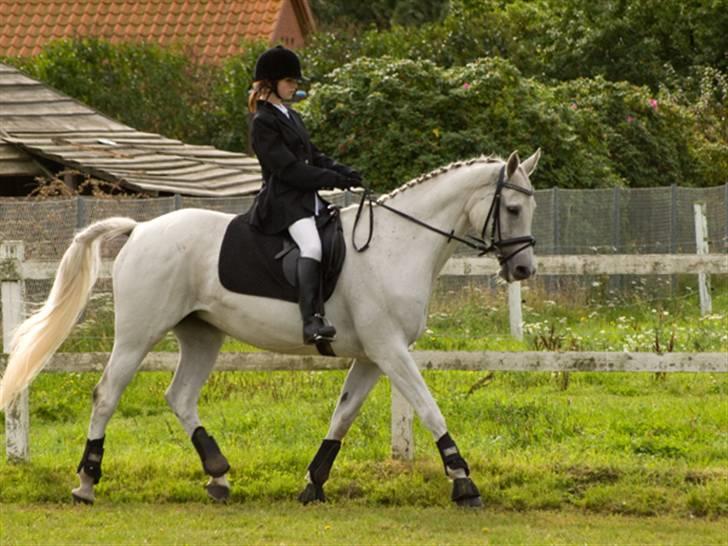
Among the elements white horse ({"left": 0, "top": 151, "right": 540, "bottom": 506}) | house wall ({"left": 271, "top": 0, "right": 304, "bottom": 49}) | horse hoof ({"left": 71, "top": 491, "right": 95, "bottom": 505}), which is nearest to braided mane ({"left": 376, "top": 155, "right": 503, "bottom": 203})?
white horse ({"left": 0, "top": 151, "right": 540, "bottom": 506})

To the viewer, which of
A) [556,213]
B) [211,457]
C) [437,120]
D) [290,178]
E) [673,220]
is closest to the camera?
[290,178]

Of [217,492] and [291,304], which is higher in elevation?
[291,304]

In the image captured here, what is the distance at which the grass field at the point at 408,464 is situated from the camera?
30.3ft

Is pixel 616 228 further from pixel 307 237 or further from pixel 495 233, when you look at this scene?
pixel 307 237

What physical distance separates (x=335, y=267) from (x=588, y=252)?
12527 millimetres

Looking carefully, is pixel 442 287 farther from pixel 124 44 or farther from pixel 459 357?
pixel 124 44

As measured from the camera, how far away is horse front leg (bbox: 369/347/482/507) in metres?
9.53

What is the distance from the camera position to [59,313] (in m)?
10.4

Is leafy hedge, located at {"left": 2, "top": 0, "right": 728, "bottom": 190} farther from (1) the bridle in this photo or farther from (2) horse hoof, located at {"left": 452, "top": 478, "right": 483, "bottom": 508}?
(2) horse hoof, located at {"left": 452, "top": 478, "right": 483, "bottom": 508}

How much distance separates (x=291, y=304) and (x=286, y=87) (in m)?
1.36

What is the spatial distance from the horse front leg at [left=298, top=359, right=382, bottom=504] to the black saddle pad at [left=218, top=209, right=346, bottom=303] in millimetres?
645

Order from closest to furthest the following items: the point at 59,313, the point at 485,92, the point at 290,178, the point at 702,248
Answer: the point at 290,178
the point at 59,313
the point at 702,248
the point at 485,92

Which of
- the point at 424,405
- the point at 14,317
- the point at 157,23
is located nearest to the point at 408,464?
the point at 424,405

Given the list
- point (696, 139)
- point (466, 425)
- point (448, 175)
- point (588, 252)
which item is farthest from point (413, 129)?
point (448, 175)
